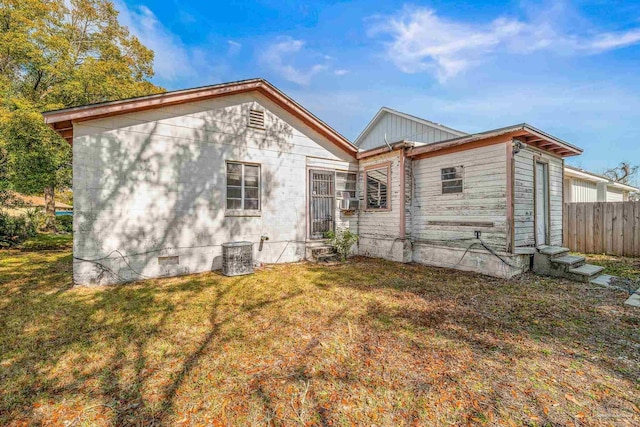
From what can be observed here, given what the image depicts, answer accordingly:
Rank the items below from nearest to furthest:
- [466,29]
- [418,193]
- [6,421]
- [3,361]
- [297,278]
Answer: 1. [6,421]
2. [3,361]
3. [297,278]
4. [466,29]
5. [418,193]

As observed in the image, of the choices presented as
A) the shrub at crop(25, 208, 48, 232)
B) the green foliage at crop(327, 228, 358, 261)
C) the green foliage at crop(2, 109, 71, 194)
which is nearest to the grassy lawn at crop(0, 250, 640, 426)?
the green foliage at crop(327, 228, 358, 261)

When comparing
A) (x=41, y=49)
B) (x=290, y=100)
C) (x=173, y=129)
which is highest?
(x=41, y=49)

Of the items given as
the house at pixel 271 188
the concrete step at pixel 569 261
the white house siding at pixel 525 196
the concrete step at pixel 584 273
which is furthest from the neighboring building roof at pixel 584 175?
the concrete step at pixel 584 273

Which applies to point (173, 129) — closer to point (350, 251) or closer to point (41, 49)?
point (350, 251)

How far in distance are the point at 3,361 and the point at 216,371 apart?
2353 millimetres

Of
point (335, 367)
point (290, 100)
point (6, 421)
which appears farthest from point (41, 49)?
point (335, 367)

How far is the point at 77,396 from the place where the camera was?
2322mm

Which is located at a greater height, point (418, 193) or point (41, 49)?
point (41, 49)

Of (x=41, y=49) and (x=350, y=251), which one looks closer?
(x=350, y=251)

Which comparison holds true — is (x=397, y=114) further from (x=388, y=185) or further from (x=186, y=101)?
(x=186, y=101)

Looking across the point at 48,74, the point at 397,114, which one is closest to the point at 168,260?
the point at 48,74

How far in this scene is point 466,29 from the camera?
7.64 metres

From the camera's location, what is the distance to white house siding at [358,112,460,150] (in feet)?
45.7

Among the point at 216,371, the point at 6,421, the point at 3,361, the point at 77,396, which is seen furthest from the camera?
the point at 3,361
